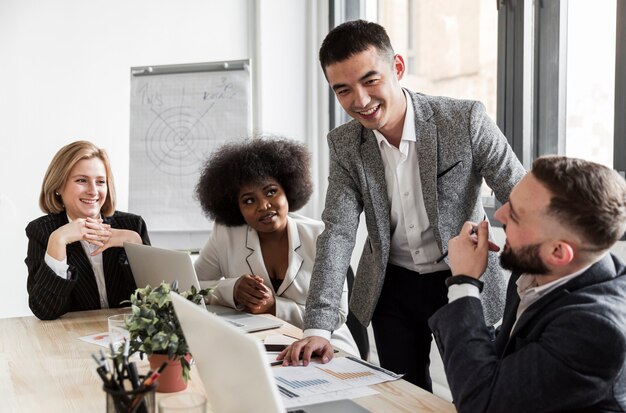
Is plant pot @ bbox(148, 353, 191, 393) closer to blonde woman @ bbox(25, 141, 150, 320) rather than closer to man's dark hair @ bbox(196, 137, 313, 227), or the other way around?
blonde woman @ bbox(25, 141, 150, 320)

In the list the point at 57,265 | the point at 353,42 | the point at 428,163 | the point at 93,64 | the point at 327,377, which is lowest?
the point at 327,377

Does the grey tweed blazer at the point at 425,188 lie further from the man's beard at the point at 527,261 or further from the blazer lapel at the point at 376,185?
the man's beard at the point at 527,261

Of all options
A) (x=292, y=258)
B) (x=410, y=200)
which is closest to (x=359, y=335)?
(x=292, y=258)

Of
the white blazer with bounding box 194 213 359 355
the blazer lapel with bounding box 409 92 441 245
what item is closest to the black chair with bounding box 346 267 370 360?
the white blazer with bounding box 194 213 359 355

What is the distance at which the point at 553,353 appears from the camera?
1.11 metres

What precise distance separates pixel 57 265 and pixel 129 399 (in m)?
1.35

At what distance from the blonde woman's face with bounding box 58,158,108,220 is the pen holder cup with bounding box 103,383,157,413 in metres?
1.48

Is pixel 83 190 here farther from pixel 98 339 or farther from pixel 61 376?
pixel 61 376

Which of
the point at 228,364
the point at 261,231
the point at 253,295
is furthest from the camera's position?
the point at 261,231

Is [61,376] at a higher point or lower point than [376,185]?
lower

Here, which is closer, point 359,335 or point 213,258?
point 359,335

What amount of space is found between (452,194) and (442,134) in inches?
6.5

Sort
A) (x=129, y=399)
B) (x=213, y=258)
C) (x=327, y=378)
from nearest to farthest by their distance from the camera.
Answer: (x=129, y=399)
(x=327, y=378)
(x=213, y=258)

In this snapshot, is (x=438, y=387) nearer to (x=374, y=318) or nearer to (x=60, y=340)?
(x=374, y=318)
